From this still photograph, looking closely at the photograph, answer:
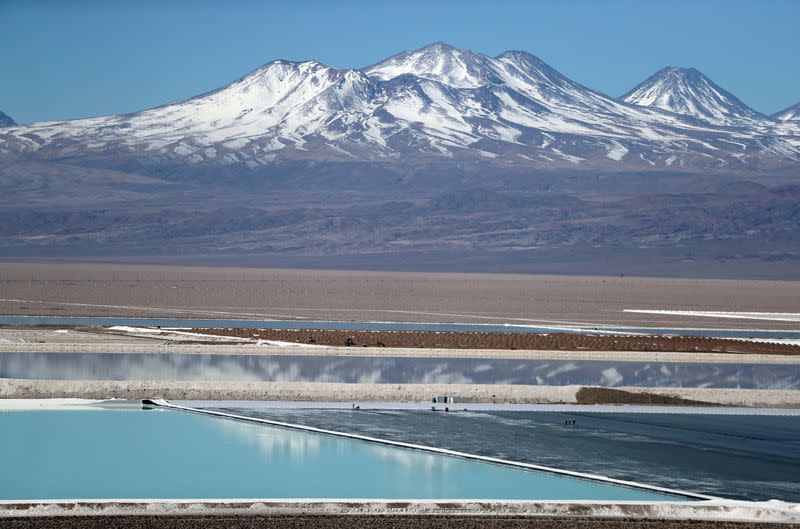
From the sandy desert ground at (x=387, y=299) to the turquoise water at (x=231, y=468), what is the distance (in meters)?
20.0

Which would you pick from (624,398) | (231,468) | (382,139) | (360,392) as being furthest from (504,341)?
(382,139)

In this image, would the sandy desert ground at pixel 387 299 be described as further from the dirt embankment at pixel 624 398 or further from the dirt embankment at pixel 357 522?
the dirt embankment at pixel 357 522

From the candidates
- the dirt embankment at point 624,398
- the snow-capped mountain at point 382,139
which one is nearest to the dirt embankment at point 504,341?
the dirt embankment at point 624,398

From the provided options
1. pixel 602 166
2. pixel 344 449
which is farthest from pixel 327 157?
pixel 344 449

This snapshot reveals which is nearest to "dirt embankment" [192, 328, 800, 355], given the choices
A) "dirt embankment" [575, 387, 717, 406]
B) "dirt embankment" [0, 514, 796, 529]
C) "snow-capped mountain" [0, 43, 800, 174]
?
"dirt embankment" [575, 387, 717, 406]

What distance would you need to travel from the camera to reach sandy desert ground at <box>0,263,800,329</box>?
3712 centimetres

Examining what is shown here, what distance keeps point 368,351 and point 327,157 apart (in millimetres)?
141327

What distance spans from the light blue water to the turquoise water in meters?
15.3

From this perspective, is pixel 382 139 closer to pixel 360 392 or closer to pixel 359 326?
pixel 359 326

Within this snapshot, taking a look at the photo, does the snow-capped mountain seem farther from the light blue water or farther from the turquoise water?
the turquoise water

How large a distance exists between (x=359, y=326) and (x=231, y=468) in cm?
1897

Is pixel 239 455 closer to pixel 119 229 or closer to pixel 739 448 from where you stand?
pixel 739 448

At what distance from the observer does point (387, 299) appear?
155ft

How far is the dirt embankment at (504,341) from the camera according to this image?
85.7 feet
